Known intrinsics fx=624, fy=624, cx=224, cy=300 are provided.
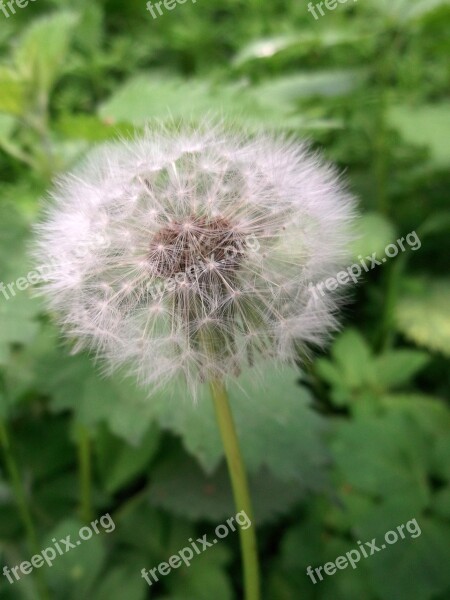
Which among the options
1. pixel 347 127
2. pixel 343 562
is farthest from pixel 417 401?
pixel 347 127

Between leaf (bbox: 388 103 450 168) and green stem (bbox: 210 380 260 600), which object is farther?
leaf (bbox: 388 103 450 168)

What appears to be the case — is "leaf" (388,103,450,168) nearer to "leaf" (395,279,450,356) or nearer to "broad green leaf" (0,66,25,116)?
"leaf" (395,279,450,356)

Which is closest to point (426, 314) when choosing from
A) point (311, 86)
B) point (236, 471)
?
point (311, 86)

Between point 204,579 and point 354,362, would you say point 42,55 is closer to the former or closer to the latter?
point 354,362

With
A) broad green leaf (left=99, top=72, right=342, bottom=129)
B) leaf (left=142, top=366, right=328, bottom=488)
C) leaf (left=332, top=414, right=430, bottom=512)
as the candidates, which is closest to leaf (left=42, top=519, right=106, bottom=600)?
leaf (left=142, top=366, right=328, bottom=488)

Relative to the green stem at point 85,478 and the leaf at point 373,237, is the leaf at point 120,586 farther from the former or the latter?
the leaf at point 373,237

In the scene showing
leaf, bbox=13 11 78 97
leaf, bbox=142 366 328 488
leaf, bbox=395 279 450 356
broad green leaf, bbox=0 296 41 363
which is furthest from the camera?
leaf, bbox=395 279 450 356

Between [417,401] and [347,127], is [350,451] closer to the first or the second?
[417,401]
